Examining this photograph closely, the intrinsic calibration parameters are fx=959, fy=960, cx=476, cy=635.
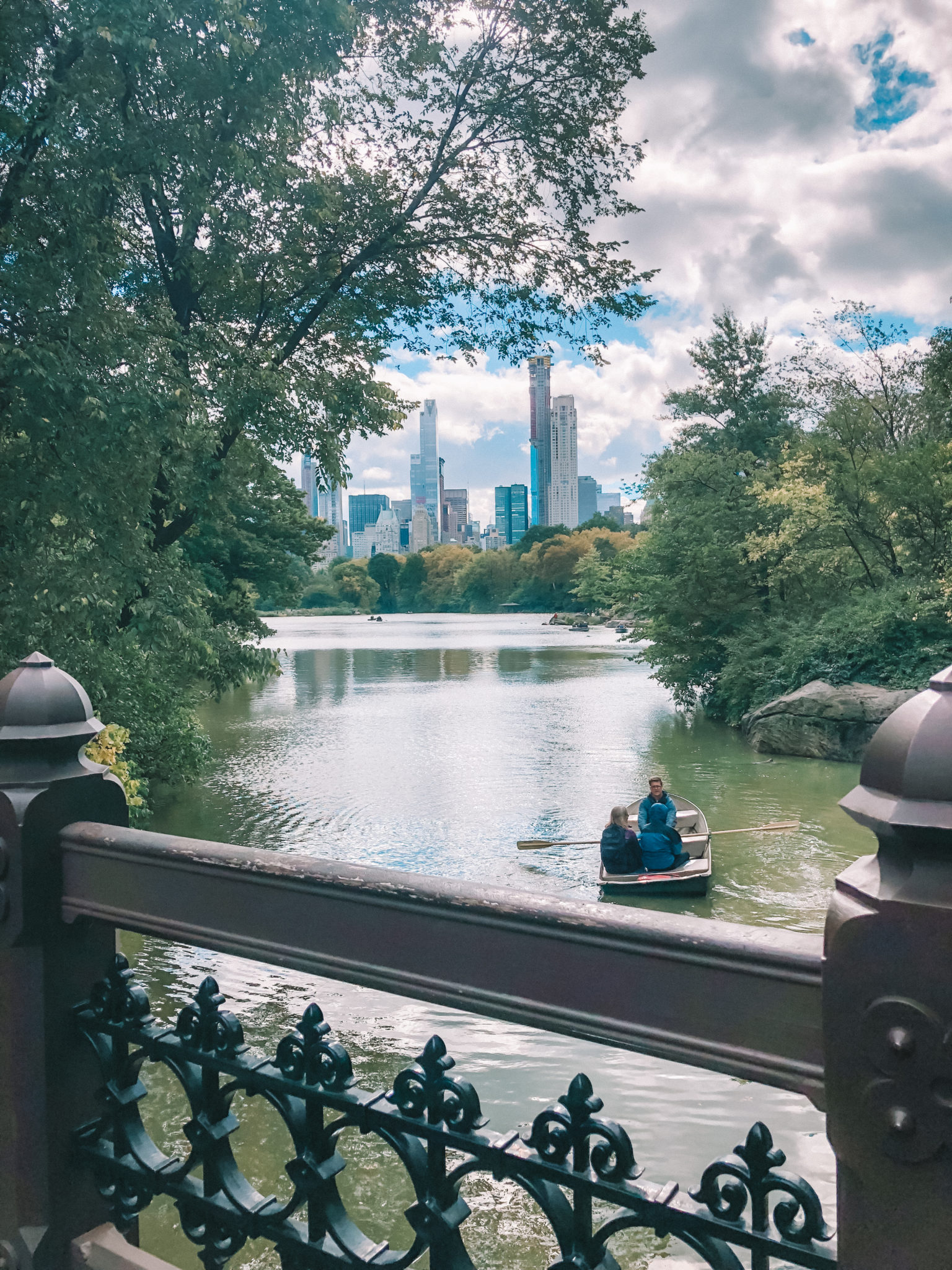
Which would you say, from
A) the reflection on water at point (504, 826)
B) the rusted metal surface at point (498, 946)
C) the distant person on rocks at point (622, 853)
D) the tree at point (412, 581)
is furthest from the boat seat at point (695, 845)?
the tree at point (412, 581)

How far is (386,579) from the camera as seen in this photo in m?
131

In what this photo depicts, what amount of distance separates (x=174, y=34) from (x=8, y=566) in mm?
5057

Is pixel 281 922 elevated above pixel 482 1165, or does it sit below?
above

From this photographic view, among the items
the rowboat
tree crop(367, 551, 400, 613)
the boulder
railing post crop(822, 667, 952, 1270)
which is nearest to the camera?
railing post crop(822, 667, 952, 1270)

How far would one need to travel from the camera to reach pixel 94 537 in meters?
8.99

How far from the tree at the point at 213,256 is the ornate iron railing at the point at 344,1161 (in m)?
7.05

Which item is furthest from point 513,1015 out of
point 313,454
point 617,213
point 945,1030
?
point 617,213

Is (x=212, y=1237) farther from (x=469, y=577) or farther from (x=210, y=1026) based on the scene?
(x=469, y=577)

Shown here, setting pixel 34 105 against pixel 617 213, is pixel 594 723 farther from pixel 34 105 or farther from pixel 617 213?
pixel 34 105

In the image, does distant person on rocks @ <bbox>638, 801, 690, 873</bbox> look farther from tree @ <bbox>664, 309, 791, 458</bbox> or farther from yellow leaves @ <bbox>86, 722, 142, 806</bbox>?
tree @ <bbox>664, 309, 791, 458</bbox>

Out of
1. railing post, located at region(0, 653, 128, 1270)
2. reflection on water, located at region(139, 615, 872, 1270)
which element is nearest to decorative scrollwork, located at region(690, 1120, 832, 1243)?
railing post, located at region(0, 653, 128, 1270)

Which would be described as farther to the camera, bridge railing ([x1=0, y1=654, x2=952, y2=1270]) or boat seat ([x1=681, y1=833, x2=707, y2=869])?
boat seat ([x1=681, y1=833, x2=707, y2=869])

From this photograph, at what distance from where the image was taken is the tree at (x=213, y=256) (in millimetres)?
8250

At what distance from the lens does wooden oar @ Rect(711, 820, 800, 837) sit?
1376cm
